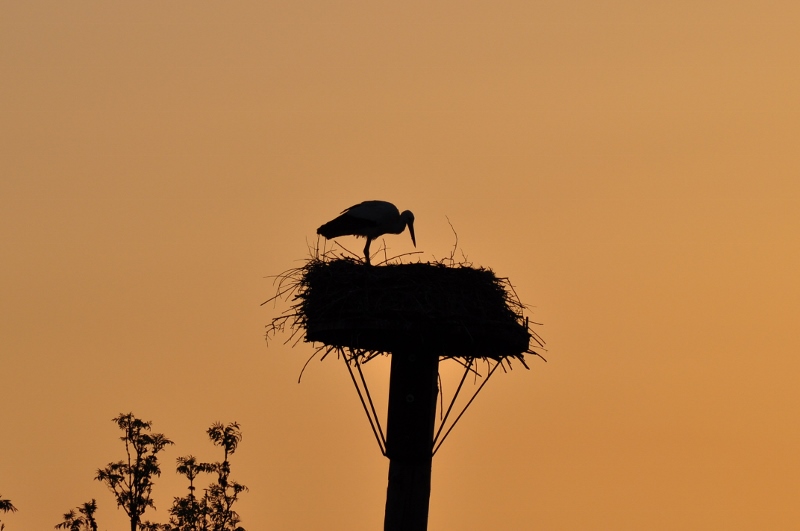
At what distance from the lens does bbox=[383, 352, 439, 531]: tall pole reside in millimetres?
16312

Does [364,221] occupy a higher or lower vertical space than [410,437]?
higher

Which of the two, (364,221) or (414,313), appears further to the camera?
(364,221)

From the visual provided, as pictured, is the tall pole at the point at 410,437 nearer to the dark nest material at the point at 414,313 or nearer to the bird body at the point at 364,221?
the dark nest material at the point at 414,313

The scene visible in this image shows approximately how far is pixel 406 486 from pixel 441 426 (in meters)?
0.85

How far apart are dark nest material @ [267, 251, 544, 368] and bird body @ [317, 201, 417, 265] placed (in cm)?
374

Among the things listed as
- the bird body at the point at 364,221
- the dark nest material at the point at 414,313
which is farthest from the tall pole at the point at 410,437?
the bird body at the point at 364,221

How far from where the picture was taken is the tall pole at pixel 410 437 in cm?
1631

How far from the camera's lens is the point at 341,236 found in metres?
21.6

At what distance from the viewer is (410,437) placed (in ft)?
54.2

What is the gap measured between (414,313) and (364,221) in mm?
5334

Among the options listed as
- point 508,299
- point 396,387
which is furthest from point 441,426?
point 508,299

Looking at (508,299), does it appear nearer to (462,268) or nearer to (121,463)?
(462,268)

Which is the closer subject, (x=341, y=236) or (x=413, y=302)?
(x=413, y=302)

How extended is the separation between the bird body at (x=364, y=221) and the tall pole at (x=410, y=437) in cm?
478
